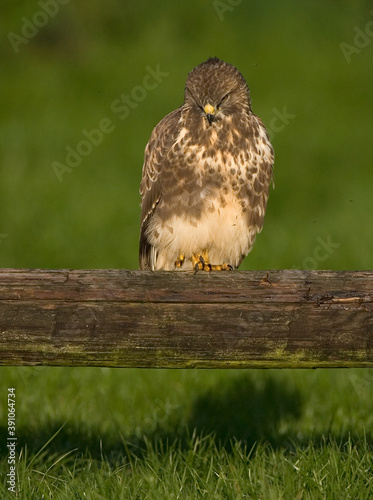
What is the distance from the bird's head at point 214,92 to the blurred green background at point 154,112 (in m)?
3.55

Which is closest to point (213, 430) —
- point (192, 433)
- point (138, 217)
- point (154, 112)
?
point (192, 433)

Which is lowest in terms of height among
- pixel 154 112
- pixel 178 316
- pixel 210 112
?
pixel 178 316

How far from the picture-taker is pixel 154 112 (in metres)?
13.7

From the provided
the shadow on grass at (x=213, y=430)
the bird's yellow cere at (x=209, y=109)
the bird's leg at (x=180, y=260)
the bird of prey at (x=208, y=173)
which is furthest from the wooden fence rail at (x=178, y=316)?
the bird's leg at (x=180, y=260)

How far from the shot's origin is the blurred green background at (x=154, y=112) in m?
10.2

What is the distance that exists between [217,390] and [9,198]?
19.7ft

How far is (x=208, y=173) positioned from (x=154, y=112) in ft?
29.1

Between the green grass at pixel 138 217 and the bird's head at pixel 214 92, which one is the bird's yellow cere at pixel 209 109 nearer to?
the bird's head at pixel 214 92

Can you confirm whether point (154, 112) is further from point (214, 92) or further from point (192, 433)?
point (192, 433)

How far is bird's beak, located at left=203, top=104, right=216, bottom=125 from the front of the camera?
501cm

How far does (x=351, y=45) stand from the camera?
15609 mm

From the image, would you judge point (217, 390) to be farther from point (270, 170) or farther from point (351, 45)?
point (351, 45)

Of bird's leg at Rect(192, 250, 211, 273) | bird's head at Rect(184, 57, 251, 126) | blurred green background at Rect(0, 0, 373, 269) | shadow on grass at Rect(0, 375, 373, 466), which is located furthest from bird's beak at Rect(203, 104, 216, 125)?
blurred green background at Rect(0, 0, 373, 269)

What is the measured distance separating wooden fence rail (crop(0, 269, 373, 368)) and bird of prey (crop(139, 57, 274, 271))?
160 centimetres
